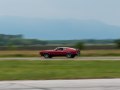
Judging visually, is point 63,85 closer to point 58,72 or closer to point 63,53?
point 58,72

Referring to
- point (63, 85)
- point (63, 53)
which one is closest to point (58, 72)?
point (63, 85)

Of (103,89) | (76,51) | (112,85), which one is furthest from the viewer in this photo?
(76,51)

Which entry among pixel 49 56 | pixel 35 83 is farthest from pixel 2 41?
pixel 35 83

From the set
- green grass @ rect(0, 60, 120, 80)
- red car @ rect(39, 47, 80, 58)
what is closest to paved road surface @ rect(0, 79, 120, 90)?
green grass @ rect(0, 60, 120, 80)

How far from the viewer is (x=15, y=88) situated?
11.5m

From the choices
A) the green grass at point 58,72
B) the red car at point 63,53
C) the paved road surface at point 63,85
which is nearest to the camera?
the paved road surface at point 63,85

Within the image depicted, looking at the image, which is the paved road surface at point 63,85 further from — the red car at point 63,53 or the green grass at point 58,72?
the red car at point 63,53

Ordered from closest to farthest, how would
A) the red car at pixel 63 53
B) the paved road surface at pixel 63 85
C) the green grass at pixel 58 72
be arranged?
the paved road surface at pixel 63 85, the green grass at pixel 58 72, the red car at pixel 63 53

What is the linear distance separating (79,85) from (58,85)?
651 mm

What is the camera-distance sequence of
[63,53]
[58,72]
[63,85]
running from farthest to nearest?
[63,53] → [58,72] → [63,85]

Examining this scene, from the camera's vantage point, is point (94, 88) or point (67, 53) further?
point (67, 53)

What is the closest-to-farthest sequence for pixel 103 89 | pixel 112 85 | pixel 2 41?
pixel 103 89 < pixel 112 85 < pixel 2 41

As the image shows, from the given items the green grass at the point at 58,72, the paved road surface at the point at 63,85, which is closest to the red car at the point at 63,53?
the green grass at the point at 58,72

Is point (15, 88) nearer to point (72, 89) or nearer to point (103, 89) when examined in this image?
point (72, 89)
